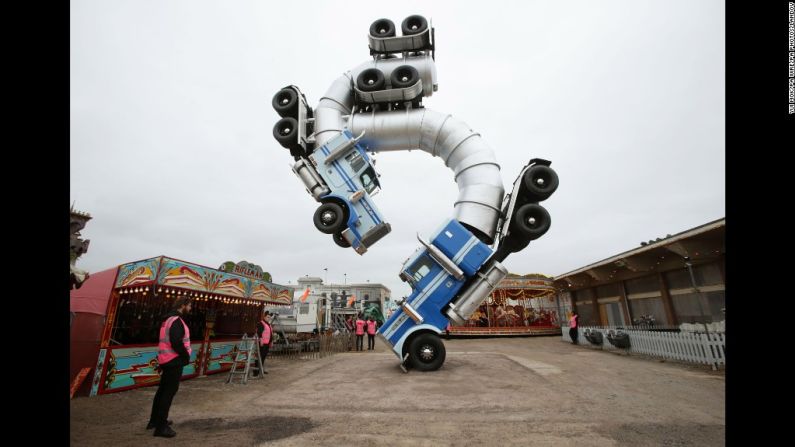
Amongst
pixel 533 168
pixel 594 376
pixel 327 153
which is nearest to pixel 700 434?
pixel 594 376

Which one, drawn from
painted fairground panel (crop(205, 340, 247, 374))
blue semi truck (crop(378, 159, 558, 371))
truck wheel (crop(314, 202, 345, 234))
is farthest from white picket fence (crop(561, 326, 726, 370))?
painted fairground panel (crop(205, 340, 247, 374))

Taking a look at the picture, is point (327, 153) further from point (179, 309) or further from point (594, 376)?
point (594, 376)

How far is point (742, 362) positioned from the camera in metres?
1.83

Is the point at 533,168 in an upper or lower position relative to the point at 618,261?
upper

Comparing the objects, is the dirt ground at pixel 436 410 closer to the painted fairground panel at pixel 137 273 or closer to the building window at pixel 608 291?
the painted fairground panel at pixel 137 273

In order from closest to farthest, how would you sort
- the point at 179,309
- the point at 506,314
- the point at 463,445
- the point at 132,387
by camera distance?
the point at 463,445
the point at 179,309
the point at 132,387
the point at 506,314

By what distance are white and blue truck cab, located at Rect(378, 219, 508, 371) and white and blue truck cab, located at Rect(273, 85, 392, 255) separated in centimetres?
166

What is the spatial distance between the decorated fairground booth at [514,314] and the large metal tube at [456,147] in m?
17.5

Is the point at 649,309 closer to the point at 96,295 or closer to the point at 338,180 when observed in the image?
the point at 338,180

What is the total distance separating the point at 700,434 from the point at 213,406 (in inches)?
309

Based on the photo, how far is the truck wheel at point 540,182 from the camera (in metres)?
9.11

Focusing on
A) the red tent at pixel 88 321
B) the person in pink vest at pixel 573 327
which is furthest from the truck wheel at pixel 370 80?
the person in pink vest at pixel 573 327

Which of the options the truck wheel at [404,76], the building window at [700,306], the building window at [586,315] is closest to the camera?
the truck wheel at [404,76]

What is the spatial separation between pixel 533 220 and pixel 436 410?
5734 millimetres
